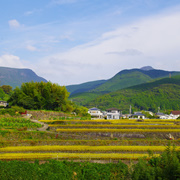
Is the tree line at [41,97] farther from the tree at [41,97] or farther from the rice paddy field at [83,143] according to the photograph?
the rice paddy field at [83,143]

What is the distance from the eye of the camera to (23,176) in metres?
20.3

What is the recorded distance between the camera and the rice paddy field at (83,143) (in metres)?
26.4

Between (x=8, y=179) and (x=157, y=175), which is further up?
(x=157, y=175)

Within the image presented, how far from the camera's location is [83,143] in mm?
33156

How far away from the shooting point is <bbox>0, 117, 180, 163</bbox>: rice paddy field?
26391 mm

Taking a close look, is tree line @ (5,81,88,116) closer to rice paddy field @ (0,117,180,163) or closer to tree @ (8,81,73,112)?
tree @ (8,81,73,112)

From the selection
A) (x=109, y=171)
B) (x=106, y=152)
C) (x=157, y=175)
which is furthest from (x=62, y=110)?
(x=157, y=175)

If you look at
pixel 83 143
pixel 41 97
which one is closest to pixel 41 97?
pixel 41 97

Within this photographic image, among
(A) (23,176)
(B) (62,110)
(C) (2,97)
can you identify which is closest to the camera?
(A) (23,176)

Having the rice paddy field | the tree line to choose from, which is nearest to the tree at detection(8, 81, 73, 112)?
the tree line

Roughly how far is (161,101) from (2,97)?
126 meters

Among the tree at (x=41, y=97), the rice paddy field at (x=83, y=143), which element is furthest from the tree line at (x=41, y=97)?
the rice paddy field at (x=83, y=143)

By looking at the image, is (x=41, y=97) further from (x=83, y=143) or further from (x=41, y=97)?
(x=83, y=143)

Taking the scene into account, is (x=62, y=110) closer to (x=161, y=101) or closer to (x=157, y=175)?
(x=157, y=175)
